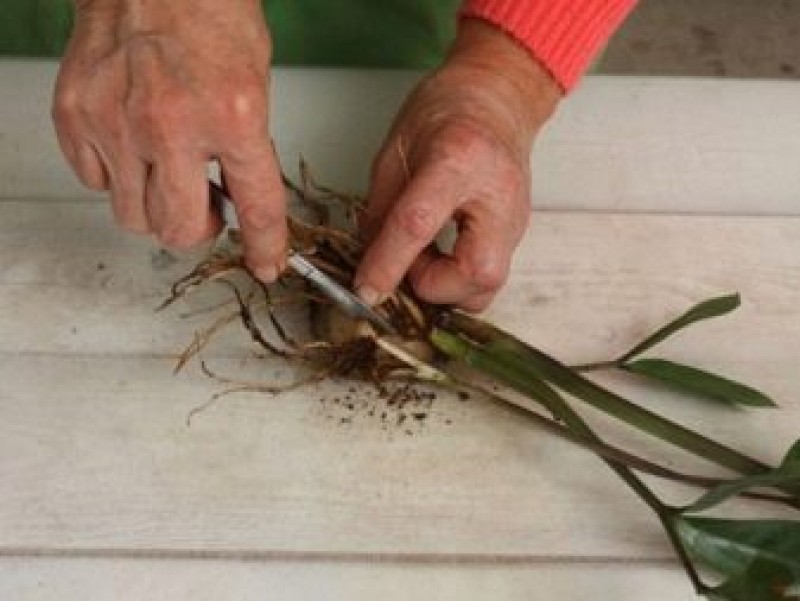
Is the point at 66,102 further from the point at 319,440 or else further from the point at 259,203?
the point at 319,440

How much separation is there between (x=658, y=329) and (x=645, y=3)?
121 centimetres

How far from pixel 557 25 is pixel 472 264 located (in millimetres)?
183

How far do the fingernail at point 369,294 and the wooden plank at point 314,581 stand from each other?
0.17m

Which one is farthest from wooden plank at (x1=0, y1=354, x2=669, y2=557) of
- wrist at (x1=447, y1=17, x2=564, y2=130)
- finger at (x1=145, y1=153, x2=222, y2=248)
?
wrist at (x1=447, y1=17, x2=564, y2=130)

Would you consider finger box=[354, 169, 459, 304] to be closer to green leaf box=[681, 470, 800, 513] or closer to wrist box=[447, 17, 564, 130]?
wrist box=[447, 17, 564, 130]

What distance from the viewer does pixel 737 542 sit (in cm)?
76

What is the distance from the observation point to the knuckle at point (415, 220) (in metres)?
0.82

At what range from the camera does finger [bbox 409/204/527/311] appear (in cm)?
85

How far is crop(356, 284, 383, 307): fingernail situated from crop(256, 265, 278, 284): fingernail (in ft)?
0.17

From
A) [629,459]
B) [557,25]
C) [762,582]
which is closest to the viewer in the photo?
[762,582]

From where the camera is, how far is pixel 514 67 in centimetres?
92

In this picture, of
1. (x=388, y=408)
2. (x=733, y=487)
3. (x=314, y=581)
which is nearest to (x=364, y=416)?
(x=388, y=408)

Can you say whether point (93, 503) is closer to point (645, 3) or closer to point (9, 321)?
point (9, 321)

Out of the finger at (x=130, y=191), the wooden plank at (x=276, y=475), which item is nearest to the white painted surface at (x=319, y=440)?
the wooden plank at (x=276, y=475)
